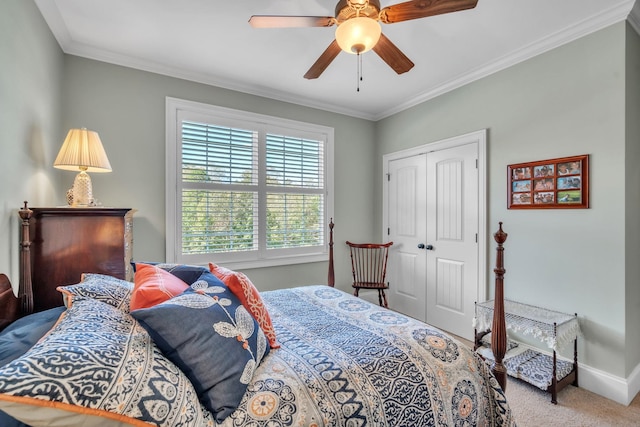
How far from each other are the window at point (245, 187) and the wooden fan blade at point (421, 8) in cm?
202

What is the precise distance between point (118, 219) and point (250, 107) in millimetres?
1890

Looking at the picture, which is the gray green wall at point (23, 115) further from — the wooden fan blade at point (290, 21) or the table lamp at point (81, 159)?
the wooden fan blade at point (290, 21)

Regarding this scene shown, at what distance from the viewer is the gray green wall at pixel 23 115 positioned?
63.1 inches

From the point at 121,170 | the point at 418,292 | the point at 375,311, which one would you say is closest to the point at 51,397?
the point at 375,311

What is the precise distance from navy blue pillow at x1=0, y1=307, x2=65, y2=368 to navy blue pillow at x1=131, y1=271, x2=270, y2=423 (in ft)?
1.20

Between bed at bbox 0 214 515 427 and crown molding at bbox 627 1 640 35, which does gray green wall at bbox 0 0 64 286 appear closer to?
bed at bbox 0 214 515 427

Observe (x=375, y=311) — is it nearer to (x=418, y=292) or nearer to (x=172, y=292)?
(x=172, y=292)

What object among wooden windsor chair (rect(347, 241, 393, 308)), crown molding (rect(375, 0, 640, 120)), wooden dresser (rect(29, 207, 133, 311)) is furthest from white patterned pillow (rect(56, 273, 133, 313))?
crown molding (rect(375, 0, 640, 120))

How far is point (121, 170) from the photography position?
2.71 m

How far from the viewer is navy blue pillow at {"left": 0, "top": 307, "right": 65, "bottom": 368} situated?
3.03ft

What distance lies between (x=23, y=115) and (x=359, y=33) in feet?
6.62

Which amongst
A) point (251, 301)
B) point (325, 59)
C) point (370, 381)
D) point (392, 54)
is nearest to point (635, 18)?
point (392, 54)

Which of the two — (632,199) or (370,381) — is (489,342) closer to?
(632,199)

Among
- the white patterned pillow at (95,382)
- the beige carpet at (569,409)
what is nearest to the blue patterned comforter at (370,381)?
the white patterned pillow at (95,382)
